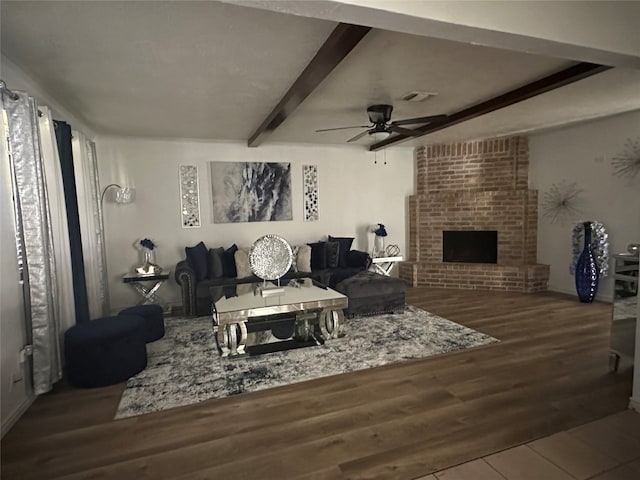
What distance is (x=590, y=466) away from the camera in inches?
73.5

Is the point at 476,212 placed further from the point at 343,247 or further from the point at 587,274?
the point at 343,247

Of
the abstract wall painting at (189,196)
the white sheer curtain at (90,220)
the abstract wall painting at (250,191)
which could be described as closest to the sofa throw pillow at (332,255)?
the abstract wall painting at (250,191)

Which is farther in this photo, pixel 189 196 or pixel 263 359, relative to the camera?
pixel 189 196

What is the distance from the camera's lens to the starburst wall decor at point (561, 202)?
16.9 ft

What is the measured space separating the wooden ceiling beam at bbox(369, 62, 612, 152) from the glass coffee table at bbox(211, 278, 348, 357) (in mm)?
2601

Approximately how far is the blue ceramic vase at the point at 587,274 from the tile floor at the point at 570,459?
303cm

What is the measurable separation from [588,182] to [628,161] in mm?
534

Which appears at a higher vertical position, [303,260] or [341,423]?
[303,260]

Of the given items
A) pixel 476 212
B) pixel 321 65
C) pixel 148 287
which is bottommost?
pixel 148 287

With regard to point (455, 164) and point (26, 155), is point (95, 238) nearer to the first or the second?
point (26, 155)

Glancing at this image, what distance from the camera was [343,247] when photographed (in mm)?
5746

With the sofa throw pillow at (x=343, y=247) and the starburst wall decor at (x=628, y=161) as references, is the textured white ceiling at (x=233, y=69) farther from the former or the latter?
the sofa throw pillow at (x=343, y=247)

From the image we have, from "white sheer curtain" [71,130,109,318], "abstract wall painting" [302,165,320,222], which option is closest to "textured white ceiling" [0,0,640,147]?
"white sheer curtain" [71,130,109,318]

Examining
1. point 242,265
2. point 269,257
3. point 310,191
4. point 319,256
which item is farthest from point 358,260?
point 269,257
